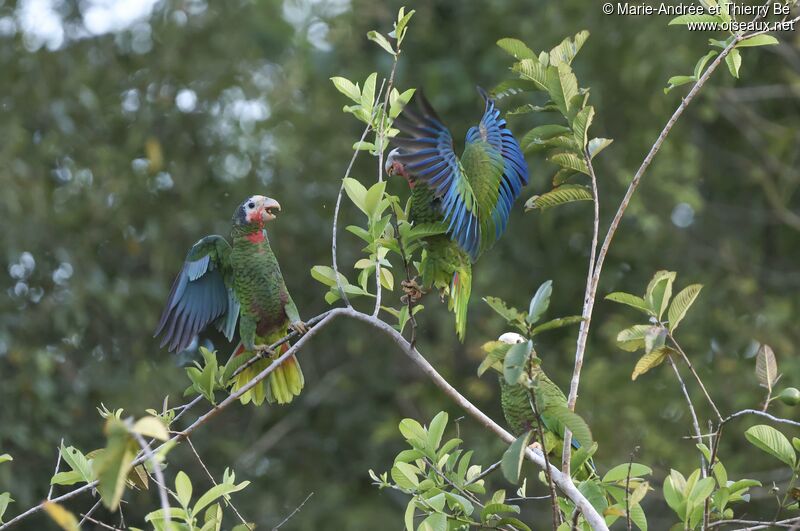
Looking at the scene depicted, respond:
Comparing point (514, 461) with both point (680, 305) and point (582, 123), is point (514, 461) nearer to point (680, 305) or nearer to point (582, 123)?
point (680, 305)

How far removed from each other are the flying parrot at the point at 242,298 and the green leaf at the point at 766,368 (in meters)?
1.37

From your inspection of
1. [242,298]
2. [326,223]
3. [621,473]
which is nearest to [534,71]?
[621,473]

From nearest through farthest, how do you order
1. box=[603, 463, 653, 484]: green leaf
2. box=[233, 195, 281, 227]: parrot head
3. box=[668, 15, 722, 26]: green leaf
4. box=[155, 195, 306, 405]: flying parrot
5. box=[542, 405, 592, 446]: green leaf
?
box=[542, 405, 592, 446]: green leaf
box=[603, 463, 653, 484]: green leaf
box=[668, 15, 722, 26]: green leaf
box=[155, 195, 306, 405]: flying parrot
box=[233, 195, 281, 227]: parrot head

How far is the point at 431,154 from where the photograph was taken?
2469mm

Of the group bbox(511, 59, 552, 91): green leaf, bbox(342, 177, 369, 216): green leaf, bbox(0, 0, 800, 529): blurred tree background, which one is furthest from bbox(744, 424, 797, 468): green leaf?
bbox(0, 0, 800, 529): blurred tree background

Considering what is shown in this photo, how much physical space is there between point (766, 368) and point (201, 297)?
180cm

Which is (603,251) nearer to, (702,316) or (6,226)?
(6,226)

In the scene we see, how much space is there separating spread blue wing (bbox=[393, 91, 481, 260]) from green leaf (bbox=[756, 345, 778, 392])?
78cm

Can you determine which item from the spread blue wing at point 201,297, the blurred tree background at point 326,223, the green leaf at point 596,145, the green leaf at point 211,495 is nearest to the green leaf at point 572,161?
the green leaf at point 596,145

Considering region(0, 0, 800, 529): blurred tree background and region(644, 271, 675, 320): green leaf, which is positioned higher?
region(644, 271, 675, 320): green leaf

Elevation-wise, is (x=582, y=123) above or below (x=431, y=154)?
above

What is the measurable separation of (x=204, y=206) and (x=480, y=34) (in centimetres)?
238

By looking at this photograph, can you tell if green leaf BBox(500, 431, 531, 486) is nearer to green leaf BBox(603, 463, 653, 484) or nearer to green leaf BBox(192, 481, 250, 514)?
green leaf BBox(603, 463, 653, 484)

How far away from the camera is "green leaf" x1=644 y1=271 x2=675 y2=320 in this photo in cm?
204
